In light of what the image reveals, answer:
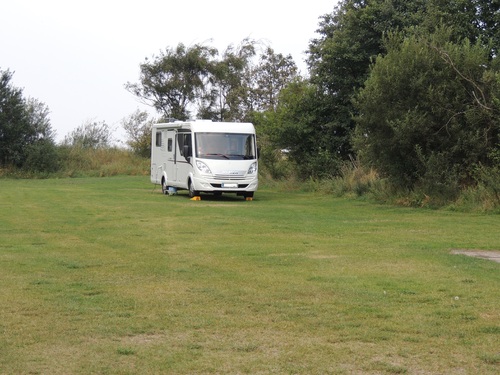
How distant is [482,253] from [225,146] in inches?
623

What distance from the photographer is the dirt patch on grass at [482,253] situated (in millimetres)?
11664

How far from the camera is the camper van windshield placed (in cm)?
2691

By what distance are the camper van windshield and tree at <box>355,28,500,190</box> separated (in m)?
5.51

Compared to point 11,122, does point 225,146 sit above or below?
below

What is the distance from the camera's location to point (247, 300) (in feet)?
27.3

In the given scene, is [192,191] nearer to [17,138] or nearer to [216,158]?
[216,158]

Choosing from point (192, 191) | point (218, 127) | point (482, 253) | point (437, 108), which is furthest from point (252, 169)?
point (482, 253)

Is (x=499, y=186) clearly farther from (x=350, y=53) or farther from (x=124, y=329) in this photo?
(x=124, y=329)

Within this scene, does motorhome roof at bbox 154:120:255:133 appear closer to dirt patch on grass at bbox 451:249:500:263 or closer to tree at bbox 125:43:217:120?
dirt patch on grass at bbox 451:249:500:263

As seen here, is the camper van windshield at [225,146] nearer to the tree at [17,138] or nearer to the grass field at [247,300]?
the grass field at [247,300]

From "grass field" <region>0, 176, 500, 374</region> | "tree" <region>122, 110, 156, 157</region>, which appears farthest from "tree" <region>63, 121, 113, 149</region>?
"grass field" <region>0, 176, 500, 374</region>

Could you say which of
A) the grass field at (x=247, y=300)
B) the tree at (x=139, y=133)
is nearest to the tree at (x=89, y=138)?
the tree at (x=139, y=133)

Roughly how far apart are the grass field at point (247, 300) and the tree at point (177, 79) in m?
47.4

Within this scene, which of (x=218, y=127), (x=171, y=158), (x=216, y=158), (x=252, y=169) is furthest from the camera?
(x=171, y=158)
